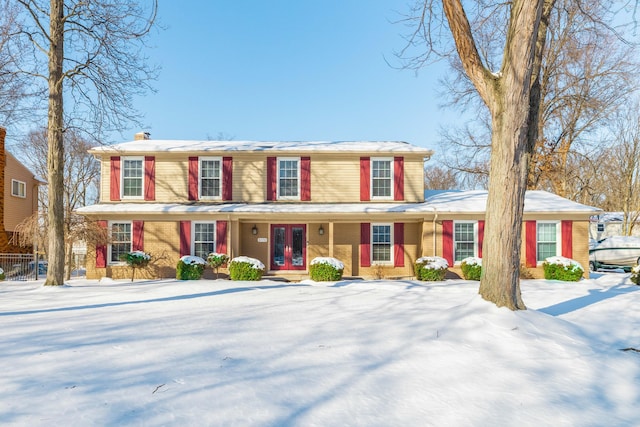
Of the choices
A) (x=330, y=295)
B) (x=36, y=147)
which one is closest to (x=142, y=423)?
(x=330, y=295)

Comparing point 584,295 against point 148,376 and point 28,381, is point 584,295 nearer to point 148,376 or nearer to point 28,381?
point 148,376

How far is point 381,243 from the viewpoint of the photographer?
561 inches

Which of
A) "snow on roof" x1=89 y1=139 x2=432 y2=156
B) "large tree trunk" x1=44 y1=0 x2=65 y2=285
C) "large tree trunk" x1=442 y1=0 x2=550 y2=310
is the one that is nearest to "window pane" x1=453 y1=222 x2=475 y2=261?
"snow on roof" x1=89 y1=139 x2=432 y2=156

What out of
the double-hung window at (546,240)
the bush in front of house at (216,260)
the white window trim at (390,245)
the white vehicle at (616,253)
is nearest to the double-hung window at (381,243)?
the white window trim at (390,245)

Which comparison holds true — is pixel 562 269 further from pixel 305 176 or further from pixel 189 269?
pixel 189 269

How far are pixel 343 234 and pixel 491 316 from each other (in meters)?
9.28

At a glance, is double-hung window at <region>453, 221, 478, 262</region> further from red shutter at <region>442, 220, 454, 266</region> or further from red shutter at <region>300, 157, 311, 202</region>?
red shutter at <region>300, 157, 311, 202</region>

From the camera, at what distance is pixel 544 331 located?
486 cm

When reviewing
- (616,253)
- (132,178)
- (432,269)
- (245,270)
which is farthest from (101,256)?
(616,253)

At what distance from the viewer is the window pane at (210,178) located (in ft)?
47.2

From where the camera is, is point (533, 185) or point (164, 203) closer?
point (164, 203)

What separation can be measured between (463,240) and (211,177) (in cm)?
1012

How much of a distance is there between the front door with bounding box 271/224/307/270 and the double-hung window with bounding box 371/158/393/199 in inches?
128

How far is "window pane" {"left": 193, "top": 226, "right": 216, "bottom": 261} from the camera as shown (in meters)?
13.7
